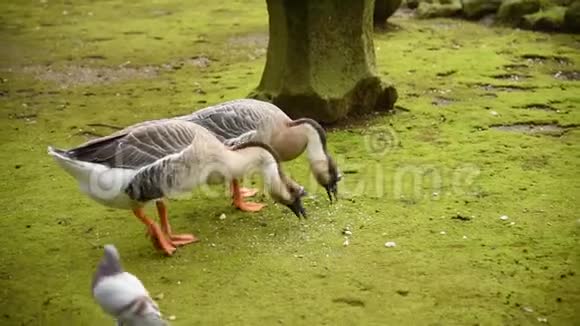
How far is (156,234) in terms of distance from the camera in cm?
295

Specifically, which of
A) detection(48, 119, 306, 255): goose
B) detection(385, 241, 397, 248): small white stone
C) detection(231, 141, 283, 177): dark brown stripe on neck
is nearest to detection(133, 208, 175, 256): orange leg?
detection(48, 119, 306, 255): goose

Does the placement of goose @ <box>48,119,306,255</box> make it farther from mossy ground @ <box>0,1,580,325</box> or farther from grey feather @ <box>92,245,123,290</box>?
grey feather @ <box>92,245,123,290</box>

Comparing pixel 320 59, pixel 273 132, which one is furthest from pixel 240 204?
pixel 320 59

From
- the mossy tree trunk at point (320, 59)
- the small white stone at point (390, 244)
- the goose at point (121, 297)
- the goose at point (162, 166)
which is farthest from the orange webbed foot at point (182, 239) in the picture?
the mossy tree trunk at point (320, 59)

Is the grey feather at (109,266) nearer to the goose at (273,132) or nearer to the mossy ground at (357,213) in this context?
the mossy ground at (357,213)

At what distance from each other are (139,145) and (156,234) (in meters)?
0.35

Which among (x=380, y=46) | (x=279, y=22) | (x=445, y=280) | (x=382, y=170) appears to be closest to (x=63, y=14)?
(x=380, y=46)

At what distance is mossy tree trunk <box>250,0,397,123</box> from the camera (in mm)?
4234

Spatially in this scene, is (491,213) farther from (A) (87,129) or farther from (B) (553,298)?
(A) (87,129)

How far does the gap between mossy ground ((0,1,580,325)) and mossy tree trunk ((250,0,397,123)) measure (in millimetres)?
196

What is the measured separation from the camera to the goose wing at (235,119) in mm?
3256

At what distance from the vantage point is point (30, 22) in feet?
24.5

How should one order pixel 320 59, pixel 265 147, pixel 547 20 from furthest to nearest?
pixel 547 20
pixel 320 59
pixel 265 147

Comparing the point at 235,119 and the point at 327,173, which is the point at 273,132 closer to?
the point at 235,119
